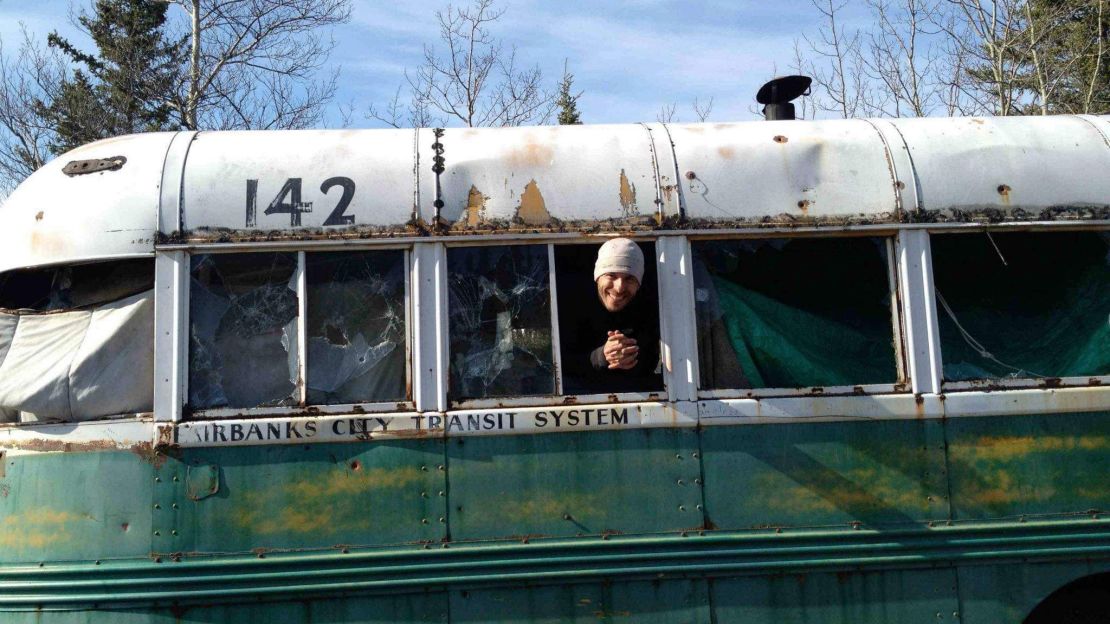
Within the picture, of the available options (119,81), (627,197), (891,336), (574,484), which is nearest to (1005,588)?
(891,336)

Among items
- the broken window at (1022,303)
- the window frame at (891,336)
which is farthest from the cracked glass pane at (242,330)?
the broken window at (1022,303)

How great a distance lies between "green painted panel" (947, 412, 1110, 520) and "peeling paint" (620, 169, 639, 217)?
1577mm

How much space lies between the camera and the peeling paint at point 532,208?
4008 millimetres

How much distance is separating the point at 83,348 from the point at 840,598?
3181 millimetres

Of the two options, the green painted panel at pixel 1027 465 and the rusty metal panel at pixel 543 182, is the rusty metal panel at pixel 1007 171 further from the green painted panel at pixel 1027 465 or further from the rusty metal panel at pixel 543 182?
the rusty metal panel at pixel 543 182

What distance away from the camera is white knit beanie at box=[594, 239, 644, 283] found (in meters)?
3.89

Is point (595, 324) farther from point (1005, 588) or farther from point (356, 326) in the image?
point (1005, 588)

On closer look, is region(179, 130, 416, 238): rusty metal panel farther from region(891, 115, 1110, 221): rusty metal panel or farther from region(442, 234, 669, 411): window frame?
region(891, 115, 1110, 221): rusty metal panel

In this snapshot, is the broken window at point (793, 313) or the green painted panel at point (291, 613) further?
the broken window at point (793, 313)

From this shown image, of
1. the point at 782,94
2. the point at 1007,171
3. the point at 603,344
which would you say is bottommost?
the point at 603,344

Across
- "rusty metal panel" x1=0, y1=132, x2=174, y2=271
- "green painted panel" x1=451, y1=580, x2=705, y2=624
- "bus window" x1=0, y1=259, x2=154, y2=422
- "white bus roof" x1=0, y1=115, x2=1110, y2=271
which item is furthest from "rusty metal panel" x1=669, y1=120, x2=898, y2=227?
"bus window" x1=0, y1=259, x2=154, y2=422

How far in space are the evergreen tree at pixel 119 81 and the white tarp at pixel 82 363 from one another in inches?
583

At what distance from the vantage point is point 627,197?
406 centimetres

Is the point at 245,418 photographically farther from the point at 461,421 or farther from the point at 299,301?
the point at 461,421
